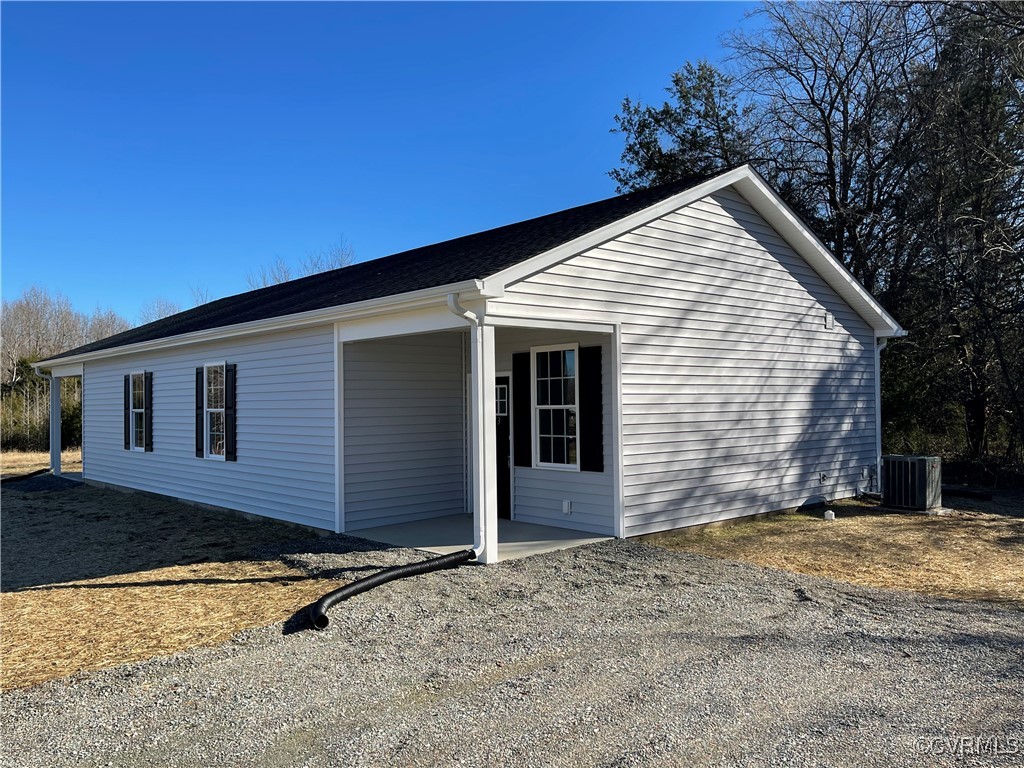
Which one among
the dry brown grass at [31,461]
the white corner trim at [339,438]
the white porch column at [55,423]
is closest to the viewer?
the white corner trim at [339,438]

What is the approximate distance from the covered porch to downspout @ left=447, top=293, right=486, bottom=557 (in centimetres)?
26

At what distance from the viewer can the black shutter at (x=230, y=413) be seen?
11.3 m

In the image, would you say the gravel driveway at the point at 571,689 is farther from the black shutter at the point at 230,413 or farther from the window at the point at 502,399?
the black shutter at the point at 230,413

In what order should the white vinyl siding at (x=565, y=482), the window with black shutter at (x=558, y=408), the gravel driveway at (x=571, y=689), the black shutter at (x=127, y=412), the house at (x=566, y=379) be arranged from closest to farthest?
1. the gravel driveway at (x=571, y=689)
2. the house at (x=566, y=379)
3. the white vinyl siding at (x=565, y=482)
4. the window with black shutter at (x=558, y=408)
5. the black shutter at (x=127, y=412)

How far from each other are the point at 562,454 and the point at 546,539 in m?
1.21

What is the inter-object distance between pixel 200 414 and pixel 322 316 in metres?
4.31

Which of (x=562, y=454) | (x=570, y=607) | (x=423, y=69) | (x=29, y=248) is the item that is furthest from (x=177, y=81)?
(x=29, y=248)

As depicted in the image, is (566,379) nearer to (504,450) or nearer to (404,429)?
(504,450)

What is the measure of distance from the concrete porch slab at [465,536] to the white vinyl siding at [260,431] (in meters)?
0.91

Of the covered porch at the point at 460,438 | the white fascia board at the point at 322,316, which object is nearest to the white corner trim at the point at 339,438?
the covered porch at the point at 460,438

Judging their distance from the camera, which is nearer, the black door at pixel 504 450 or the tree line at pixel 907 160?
the black door at pixel 504 450

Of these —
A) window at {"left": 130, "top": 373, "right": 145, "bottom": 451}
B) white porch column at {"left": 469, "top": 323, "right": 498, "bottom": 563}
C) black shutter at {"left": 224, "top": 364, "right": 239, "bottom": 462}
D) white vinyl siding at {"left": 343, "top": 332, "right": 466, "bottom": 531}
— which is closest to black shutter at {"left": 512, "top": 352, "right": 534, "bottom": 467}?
white vinyl siding at {"left": 343, "top": 332, "right": 466, "bottom": 531}

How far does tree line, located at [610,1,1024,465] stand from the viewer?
13.4 meters

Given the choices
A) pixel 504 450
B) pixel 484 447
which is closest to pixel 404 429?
pixel 504 450
